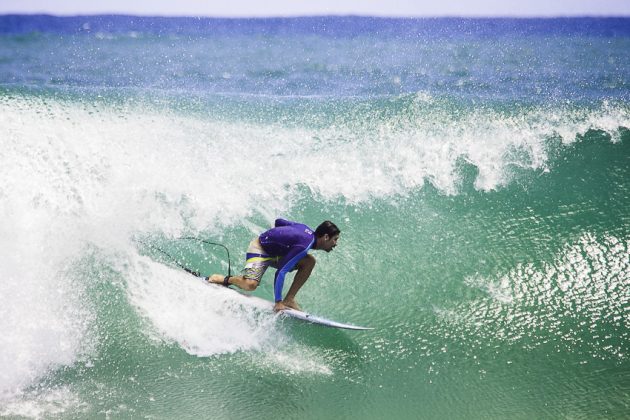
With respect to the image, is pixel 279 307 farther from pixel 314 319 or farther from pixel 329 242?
pixel 329 242

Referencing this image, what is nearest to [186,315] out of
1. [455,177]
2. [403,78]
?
[455,177]

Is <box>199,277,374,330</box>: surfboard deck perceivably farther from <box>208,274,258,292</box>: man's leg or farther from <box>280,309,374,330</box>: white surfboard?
<box>208,274,258,292</box>: man's leg

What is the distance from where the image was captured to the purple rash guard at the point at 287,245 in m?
5.00

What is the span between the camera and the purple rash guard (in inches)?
197

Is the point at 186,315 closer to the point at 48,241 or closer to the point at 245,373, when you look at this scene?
the point at 245,373

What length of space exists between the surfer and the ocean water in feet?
0.68

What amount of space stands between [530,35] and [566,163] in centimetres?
1089

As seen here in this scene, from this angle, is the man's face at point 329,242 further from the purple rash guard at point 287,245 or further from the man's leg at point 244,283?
the man's leg at point 244,283

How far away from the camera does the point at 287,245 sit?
5066mm

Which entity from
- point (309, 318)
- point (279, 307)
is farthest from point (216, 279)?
point (309, 318)

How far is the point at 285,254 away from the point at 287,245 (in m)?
0.11

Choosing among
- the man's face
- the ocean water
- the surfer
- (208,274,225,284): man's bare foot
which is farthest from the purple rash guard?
(208,274,225,284): man's bare foot

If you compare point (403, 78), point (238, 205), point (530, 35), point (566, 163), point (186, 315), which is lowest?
point (186, 315)

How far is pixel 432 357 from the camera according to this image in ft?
17.0
